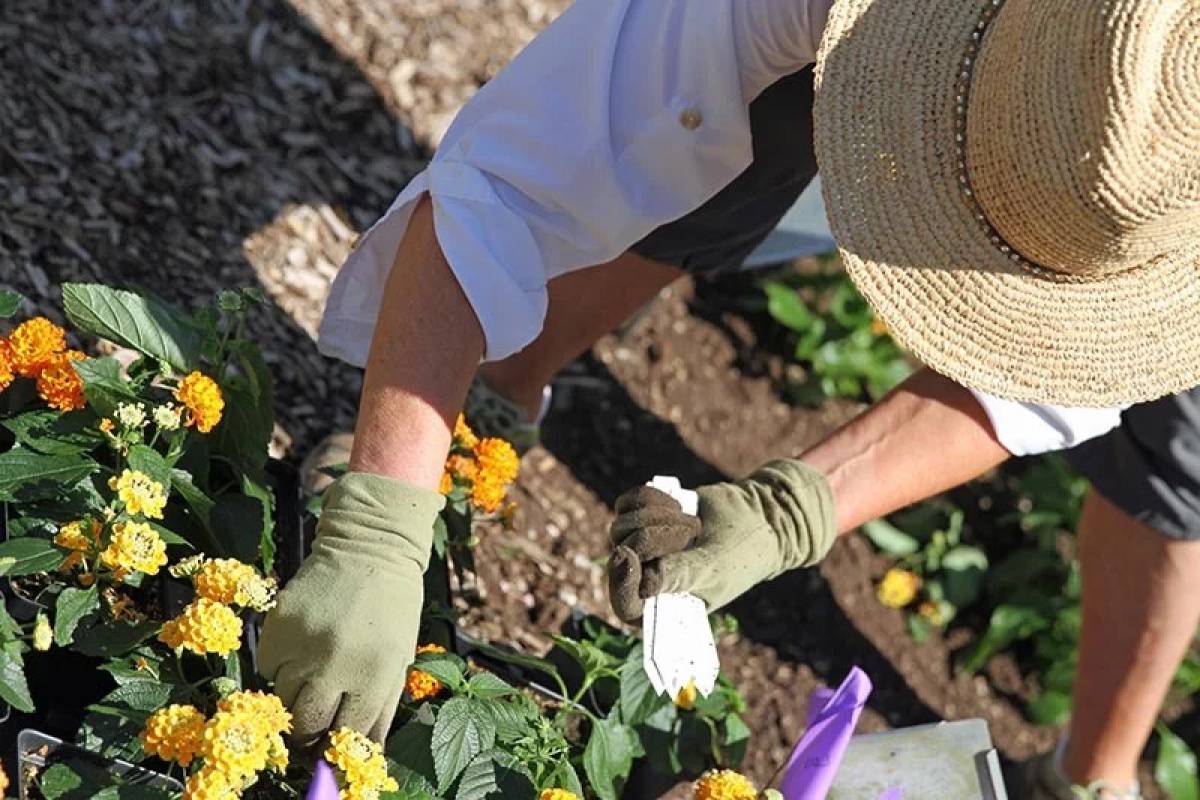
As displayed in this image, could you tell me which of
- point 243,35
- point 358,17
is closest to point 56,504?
point 243,35

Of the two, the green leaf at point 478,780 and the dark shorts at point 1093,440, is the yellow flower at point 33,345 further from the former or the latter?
the dark shorts at point 1093,440

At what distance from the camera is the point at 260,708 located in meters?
1.45

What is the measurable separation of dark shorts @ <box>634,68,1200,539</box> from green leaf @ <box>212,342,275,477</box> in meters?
0.66

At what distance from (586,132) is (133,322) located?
0.58 meters

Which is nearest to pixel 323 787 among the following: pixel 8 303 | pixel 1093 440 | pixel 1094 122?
pixel 8 303

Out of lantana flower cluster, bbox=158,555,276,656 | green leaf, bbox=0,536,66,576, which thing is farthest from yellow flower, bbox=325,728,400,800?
green leaf, bbox=0,536,66,576

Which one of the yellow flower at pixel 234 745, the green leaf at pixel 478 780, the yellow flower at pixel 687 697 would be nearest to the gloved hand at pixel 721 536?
the yellow flower at pixel 687 697

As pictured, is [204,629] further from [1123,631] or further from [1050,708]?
[1050,708]

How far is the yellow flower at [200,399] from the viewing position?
1660 mm

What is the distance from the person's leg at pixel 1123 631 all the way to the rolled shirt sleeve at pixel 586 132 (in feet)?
3.15

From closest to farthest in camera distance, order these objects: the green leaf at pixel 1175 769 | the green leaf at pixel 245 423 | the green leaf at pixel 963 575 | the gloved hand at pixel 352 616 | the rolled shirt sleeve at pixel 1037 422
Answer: the gloved hand at pixel 352 616, the green leaf at pixel 245 423, the rolled shirt sleeve at pixel 1037 422, the green leaf at pixel 1175 769, the green leaf at pixel 963 575

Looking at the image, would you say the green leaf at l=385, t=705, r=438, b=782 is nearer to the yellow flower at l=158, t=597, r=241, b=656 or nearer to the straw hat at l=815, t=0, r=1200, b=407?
the yellow flower at l=158, t=597, r=241, b=656

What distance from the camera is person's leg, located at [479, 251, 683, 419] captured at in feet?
7.58

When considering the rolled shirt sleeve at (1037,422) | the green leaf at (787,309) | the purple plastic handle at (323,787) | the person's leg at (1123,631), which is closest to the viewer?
the purple plastic handle at (323,787)
